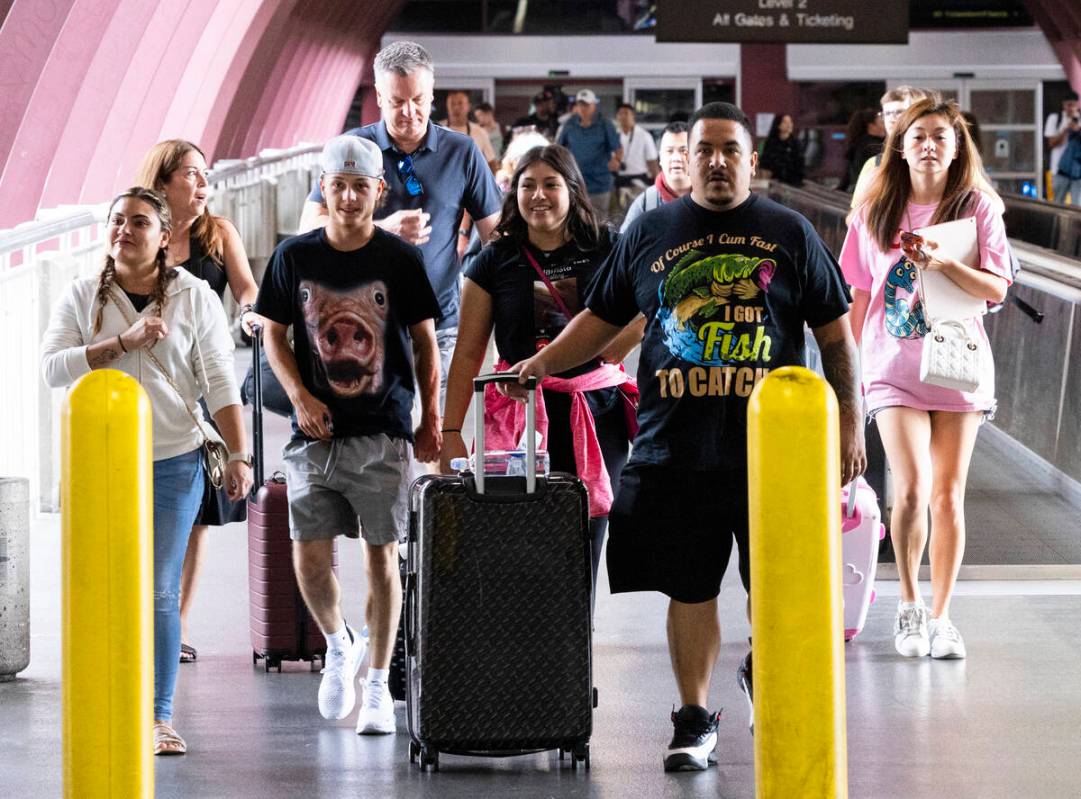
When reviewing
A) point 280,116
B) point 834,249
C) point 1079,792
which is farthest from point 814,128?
point 1079,792

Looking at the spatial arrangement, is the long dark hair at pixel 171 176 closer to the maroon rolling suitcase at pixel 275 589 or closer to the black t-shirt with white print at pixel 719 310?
the maroon rolling suitcase at pixel 275 589

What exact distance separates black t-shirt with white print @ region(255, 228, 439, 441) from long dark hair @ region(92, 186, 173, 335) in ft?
1.00

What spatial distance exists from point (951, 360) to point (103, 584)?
3160 millimetres

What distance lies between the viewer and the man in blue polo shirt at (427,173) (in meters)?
5.99

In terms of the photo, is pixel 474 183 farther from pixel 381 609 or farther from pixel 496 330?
pixel 381 609

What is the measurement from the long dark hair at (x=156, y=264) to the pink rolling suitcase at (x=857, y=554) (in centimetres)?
234

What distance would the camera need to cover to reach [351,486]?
518 centimetres

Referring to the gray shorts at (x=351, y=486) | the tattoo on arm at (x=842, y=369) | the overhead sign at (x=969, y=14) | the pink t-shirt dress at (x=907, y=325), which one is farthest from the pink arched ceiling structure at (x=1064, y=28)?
the gray shorts at (x=351, y=486)

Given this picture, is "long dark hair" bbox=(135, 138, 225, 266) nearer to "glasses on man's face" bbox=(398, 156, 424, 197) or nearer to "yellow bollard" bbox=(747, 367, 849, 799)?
"glasses on man's face" bbox=(398, 156, 424, 197)

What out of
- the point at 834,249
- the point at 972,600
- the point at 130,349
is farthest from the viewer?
the point at 834,249

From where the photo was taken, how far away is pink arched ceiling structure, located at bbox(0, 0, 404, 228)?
12008 millimetres

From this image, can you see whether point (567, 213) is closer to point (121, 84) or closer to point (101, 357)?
point (101, 357)

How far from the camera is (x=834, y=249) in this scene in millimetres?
18344

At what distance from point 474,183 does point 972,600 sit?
7.93ft
